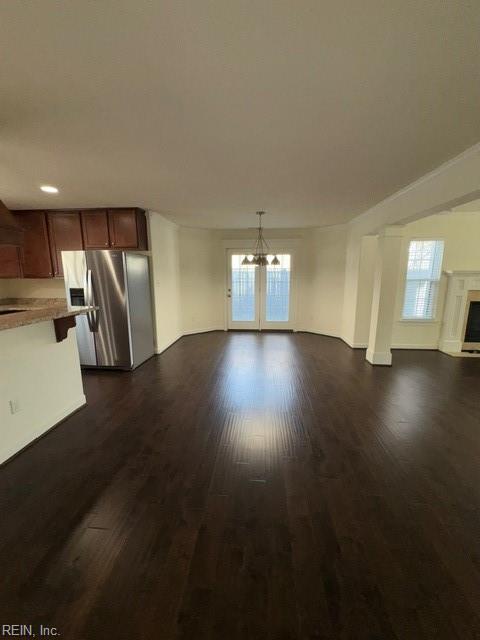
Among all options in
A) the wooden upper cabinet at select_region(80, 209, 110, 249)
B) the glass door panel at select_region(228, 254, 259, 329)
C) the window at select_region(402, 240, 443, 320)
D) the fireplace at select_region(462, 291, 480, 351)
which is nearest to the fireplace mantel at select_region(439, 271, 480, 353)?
the fireplace at select_region(462, 291, 480, 351)

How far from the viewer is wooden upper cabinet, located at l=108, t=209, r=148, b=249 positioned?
4.04 metres

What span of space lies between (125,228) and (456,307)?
19.5 ft

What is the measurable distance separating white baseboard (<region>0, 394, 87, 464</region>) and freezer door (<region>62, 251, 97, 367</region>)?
120 cm

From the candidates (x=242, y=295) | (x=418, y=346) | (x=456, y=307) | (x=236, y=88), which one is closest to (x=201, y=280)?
(x=242, y=295)

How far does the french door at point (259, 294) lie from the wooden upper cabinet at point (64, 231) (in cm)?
315

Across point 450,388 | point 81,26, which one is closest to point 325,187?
point 81,26

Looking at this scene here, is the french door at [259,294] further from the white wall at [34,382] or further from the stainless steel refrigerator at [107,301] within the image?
the white wall at [34,382]

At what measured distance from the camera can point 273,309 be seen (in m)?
6.48

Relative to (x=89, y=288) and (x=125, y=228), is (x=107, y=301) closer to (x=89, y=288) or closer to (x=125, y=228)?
(x=89, y=288)

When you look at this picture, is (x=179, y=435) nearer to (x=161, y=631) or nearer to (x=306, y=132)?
(x=161, y=631)

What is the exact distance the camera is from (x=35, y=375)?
241 centimetres

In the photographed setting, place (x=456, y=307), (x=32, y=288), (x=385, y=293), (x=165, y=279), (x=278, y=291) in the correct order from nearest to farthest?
(x=385, y=293)
(x=32, y=288)
(x=456, y=307)
(x=165, y=279)
(x=278, y=291)

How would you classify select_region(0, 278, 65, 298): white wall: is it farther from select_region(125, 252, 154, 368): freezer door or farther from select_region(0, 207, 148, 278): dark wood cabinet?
select_region(125, 252, 154, 368): freezer door

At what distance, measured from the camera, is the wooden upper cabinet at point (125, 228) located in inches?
159
